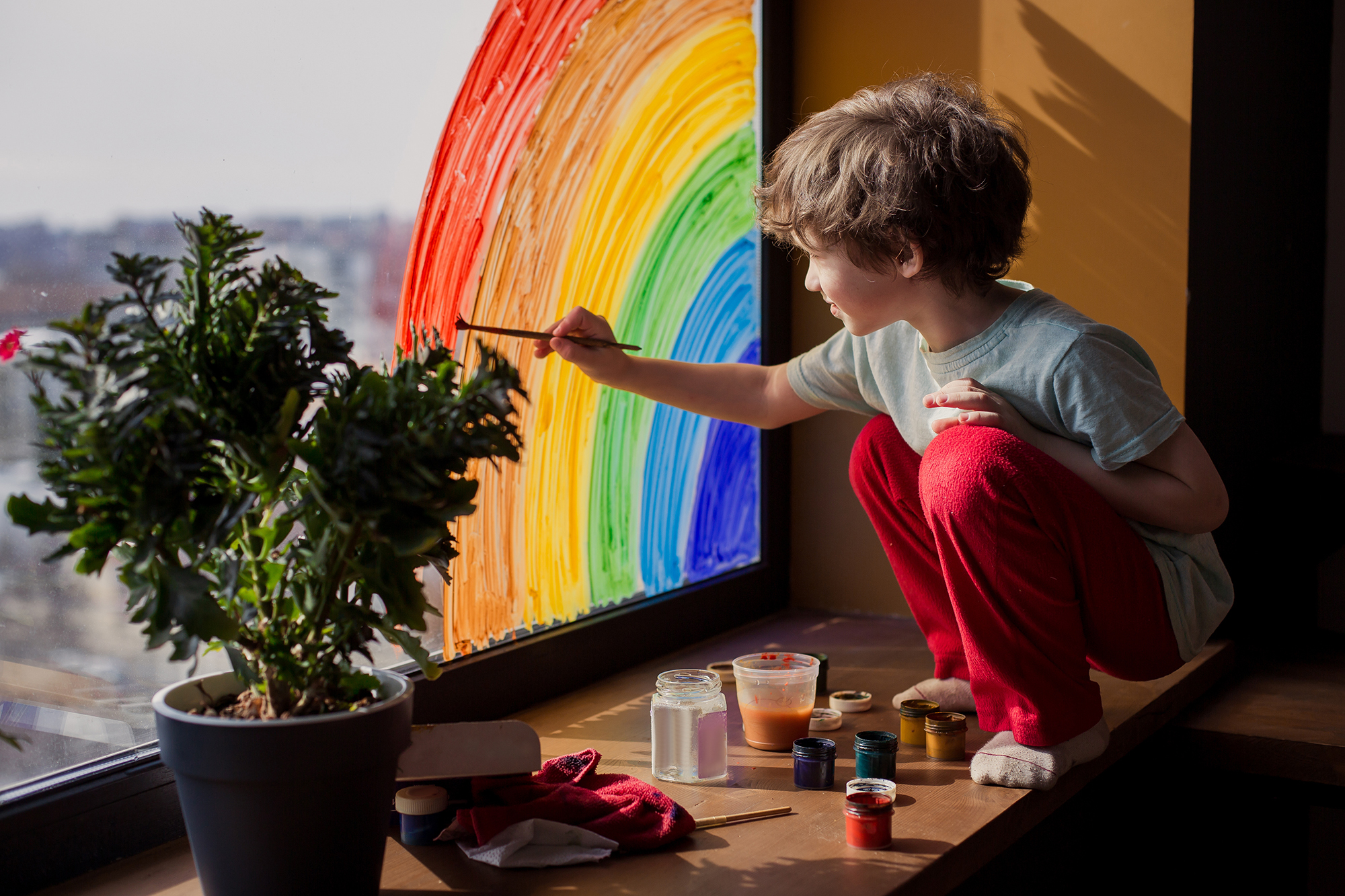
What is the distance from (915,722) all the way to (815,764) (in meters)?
0.22

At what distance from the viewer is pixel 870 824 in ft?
3.99

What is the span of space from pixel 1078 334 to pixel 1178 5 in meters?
0.90

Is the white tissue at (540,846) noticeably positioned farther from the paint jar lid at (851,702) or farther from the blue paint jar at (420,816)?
the paint jar lid at (851,702)

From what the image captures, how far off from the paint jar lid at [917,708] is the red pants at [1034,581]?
0.09 meters

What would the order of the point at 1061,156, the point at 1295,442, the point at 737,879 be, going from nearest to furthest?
the point at 737,879
the point at 1061,156
the point at 1295,442

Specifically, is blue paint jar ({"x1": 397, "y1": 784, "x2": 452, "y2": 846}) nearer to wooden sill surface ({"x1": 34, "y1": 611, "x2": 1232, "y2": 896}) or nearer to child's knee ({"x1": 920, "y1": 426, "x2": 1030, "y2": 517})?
wooden sill surface ({"x1": 34, "y1": 611, "x2": 1232, "y2": 896})

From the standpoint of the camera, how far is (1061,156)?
2.08 metres

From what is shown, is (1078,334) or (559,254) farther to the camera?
(559,254)

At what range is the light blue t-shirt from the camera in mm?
1366

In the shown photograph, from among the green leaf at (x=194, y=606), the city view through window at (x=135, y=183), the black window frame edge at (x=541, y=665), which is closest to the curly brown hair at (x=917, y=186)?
the city view through window at (x=135, y=183)

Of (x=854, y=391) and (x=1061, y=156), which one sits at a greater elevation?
(x=1061, y=156)

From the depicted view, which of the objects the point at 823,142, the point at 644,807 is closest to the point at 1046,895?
the point at 644,807

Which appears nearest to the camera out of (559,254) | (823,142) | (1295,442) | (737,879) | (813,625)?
(737,879)

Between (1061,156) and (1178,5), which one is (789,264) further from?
(1178,5)
